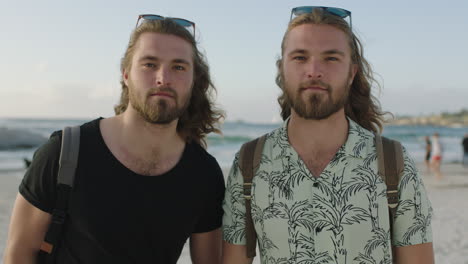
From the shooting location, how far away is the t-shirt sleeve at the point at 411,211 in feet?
8.52

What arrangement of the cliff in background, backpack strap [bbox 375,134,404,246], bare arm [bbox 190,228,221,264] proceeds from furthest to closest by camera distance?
1. the cliff in background
2. bare arm [bbox 190,228,221,264]
3. backpack strap [bbox 375,134,404,246]

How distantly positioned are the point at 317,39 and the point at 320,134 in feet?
A: 2.09

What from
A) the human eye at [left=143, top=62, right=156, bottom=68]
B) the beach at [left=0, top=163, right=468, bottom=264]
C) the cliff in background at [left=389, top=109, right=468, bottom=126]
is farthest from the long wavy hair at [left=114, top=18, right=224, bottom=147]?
the cliff in background at [left=389, top=109, right=468, bottom=126]

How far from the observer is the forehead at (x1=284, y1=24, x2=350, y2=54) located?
2814 millimetres

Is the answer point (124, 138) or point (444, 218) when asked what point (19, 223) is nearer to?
point (124, 138)

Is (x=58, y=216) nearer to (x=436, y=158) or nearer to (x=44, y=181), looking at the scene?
(x=44, y=181)

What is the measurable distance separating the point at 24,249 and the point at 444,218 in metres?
10.4

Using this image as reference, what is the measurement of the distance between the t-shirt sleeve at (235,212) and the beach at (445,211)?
4.33 meters

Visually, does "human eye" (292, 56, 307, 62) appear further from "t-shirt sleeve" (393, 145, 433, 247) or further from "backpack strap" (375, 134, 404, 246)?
"t-shirt sleeve" (393, 145, 433, 247)

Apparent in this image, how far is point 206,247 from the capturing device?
337 centimetres

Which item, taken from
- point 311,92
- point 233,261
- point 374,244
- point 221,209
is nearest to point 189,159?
point 221,209

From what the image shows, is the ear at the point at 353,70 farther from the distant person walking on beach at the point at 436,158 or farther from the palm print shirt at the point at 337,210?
the distant person walking on beach at the point at 436,158

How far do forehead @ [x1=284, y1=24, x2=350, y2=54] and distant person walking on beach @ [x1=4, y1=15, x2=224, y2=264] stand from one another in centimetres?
88

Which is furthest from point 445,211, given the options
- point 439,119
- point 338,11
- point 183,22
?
point 439,119
